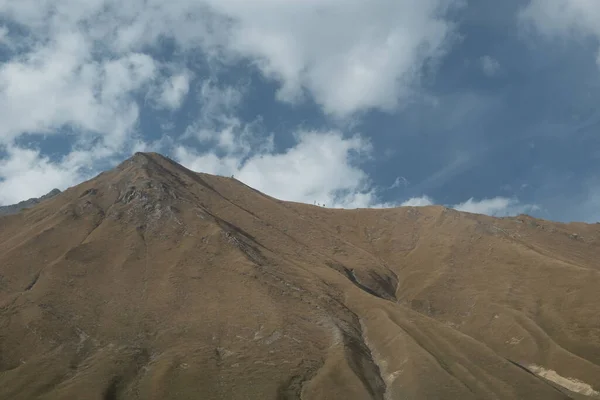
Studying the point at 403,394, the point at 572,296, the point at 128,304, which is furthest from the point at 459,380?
the point at 128,304

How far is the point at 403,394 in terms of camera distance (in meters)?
122

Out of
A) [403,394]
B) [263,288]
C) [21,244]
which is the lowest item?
[403,394]

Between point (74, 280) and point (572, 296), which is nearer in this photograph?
point (74, 280)

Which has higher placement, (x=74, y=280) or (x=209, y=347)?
(x=74, y=280)

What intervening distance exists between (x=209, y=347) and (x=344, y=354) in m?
32.8

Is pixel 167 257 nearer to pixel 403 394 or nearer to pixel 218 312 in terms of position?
pixel 218 312

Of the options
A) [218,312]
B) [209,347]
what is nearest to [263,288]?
[218,312]

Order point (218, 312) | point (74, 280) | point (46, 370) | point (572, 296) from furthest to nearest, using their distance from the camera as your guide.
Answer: point (572, 296), point (74, 280), point (218, 312), point (46, 370)

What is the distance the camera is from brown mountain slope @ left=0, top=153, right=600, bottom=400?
120 m

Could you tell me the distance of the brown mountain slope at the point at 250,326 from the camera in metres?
120

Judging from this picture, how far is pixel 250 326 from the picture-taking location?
467ft

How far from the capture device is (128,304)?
15050 cm

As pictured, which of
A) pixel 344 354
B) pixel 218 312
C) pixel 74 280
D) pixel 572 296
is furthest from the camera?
pixel 572 296

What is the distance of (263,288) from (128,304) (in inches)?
1499
